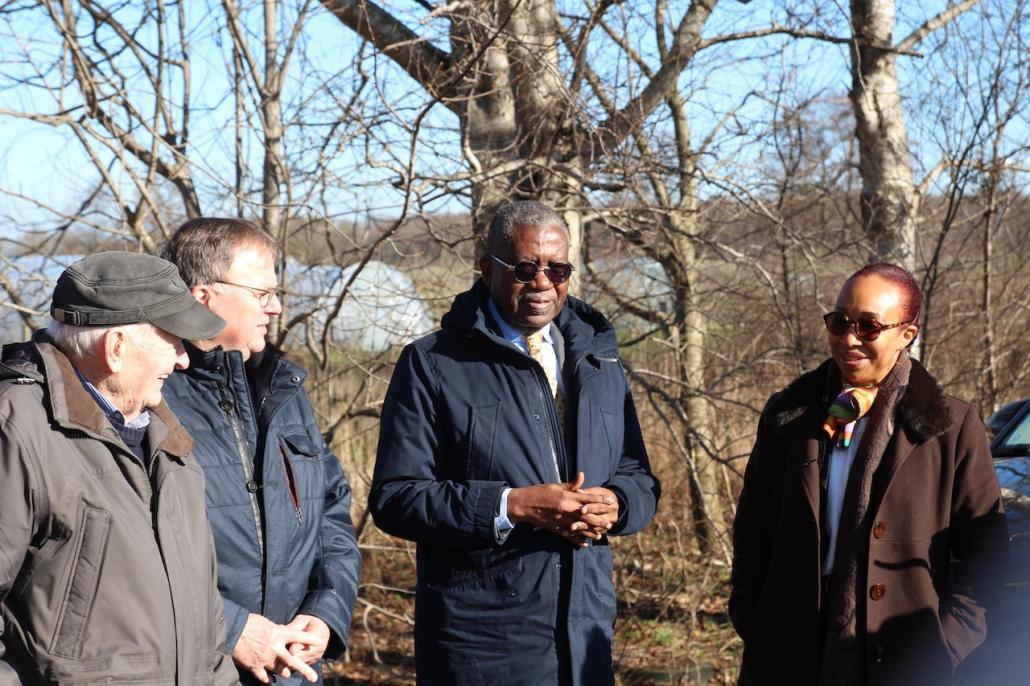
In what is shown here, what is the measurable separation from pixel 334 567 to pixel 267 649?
1.32ft

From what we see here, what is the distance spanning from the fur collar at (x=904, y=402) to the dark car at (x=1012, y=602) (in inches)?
19.0

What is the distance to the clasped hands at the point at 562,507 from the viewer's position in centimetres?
290

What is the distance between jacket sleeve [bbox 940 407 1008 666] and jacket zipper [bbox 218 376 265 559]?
1783mm

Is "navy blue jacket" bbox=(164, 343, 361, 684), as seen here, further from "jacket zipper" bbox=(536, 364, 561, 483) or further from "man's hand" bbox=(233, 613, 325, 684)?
"jacket zipper" bbox=(536, 364, 561, 483)

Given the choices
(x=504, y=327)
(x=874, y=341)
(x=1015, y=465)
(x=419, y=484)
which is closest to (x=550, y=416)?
(x=504, y=327)

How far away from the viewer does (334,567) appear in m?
3.02

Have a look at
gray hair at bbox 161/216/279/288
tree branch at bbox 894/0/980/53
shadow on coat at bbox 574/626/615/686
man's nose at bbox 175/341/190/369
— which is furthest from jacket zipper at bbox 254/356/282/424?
tree branch at bbox 894/0/980/53

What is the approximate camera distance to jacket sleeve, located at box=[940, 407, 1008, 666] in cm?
281

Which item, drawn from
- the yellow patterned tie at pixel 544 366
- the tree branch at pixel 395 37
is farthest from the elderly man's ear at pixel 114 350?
the tree branch at pixel 395 37

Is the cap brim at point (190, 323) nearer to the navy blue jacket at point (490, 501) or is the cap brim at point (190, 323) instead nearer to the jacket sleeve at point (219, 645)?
the jacket sleeve at point (219, 645)

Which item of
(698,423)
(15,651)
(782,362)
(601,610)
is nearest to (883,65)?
(782,362)

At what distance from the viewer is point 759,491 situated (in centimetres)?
317

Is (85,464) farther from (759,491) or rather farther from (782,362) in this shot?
(782,362)

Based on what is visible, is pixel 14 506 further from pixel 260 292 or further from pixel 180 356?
pixel 260 292
